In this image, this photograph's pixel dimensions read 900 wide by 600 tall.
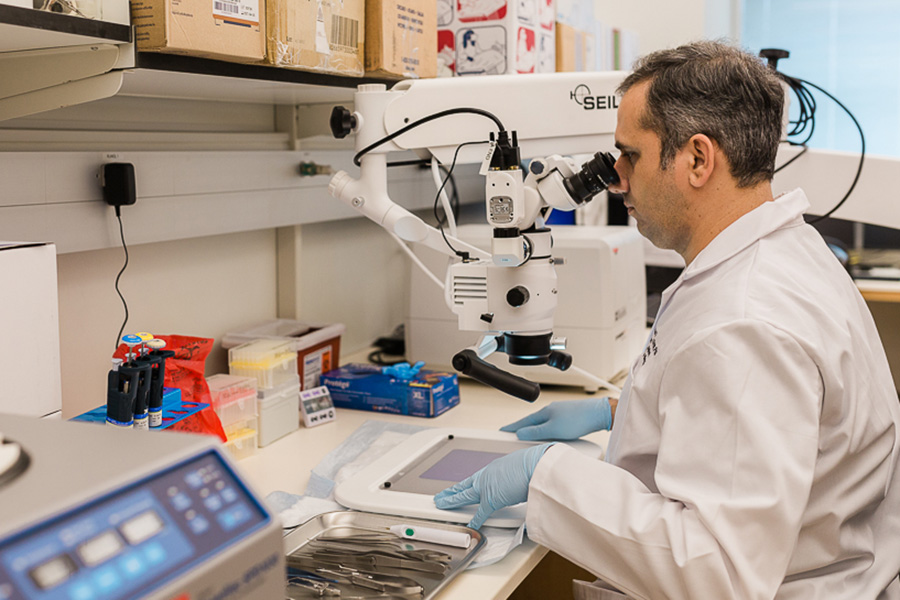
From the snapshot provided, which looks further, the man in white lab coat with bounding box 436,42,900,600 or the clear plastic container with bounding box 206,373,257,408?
the clear plastic container with bounding box 206,373,257,408

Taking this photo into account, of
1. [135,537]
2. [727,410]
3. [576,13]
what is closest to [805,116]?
[576,13]

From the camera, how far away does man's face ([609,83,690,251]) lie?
1.19 meters

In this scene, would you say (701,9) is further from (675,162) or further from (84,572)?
(84,572)

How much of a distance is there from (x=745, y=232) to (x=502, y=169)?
0.35 m

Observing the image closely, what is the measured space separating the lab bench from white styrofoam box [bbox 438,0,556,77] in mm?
782

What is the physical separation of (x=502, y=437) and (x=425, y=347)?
0.58m

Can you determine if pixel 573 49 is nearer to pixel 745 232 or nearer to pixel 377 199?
pixel 377 199

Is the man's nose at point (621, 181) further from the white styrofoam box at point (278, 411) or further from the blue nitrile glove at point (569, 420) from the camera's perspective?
the white styrofoam box at point (278, 411)

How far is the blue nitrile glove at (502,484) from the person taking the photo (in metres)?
1.19

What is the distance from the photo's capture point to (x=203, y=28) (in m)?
1.16

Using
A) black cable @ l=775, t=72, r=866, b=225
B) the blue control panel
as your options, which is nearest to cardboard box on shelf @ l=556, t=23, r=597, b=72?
black cable @ l=775, t=72, r=866, b=225

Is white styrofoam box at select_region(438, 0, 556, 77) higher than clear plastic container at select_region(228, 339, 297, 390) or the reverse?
higher

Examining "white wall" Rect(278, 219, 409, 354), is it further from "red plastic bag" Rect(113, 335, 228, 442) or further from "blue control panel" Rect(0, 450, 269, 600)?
"blue control panel" Rect(0, 450, 269, 600)

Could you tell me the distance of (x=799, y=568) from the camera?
107 centimetres
